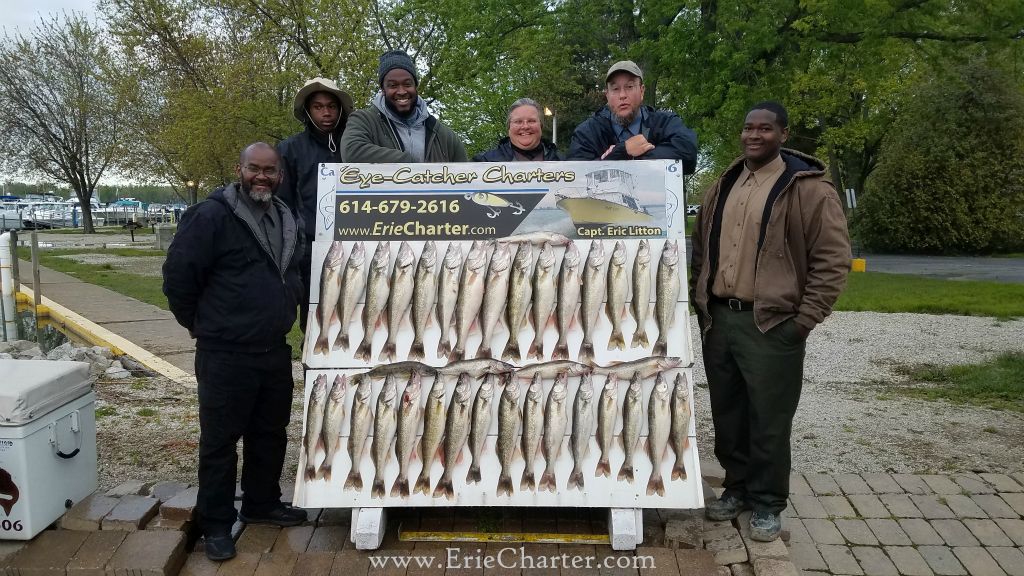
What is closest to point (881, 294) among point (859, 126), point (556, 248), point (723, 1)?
point (723, 1)

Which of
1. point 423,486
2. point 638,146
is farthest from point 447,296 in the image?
point 638,146

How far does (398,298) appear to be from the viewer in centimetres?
370

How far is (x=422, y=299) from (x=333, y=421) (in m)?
0.78

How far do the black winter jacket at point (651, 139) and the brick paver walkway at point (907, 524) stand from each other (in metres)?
2.21

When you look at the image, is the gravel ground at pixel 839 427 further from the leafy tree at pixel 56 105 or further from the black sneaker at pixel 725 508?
the leafy tree at pixel 56 105

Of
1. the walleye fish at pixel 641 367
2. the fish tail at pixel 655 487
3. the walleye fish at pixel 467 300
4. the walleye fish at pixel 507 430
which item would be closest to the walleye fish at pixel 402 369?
the walleye fish at pixel 467 300

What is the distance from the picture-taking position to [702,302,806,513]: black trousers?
3768mm

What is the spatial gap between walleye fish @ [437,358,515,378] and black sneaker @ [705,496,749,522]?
145 centimetres

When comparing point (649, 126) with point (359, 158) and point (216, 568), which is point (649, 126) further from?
point (216, 568)

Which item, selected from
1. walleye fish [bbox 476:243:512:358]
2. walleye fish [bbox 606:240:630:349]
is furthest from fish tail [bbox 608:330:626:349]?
walleye fish [bbox 476:243:512:358]

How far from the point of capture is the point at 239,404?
3.68 metres

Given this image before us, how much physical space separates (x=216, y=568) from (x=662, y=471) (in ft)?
7.47

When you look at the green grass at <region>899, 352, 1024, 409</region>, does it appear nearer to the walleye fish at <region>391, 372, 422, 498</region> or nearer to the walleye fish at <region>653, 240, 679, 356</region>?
the walleye fish at <region>653, 240, 679, 356</region>

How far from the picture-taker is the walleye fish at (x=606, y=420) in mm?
3578
